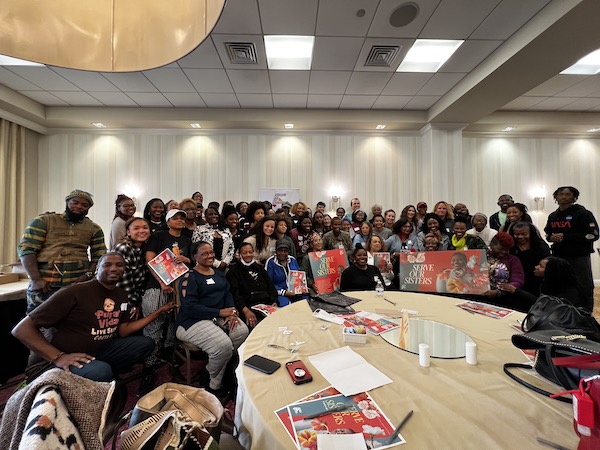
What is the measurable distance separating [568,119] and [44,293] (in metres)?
9.89

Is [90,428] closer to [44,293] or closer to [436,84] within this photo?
[44,293]

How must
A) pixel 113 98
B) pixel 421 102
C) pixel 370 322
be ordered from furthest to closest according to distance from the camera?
1. pixel 421 102
2. pixel 113 98
3. pixel 370 322

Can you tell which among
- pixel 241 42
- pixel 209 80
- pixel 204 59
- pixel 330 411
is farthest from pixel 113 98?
pixel 330 411

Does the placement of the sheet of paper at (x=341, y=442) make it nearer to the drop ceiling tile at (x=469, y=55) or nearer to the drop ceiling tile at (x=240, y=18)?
the drop ceiling tile at (x=240, y=18)

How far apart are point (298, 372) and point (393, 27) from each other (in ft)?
13.4

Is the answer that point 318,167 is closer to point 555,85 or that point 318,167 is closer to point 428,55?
point 428,55

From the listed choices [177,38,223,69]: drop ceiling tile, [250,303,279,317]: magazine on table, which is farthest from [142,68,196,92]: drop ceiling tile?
[250,303,279,317]: magazine on table

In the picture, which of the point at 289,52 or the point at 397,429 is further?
the point at 289,52

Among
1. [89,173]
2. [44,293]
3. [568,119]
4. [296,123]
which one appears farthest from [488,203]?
[89,173]

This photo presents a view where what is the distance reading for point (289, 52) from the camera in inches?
156

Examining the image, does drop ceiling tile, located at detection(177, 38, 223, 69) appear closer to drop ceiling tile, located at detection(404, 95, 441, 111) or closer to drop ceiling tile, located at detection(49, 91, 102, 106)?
drop ceiling tile, located at detection(49, 91, 102, 106)

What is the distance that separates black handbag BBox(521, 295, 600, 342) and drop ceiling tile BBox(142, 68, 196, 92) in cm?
520

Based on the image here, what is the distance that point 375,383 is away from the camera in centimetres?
108

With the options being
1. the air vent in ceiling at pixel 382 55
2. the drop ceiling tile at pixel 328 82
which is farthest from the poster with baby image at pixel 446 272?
the drop ceiling tile at pixel 328 82
